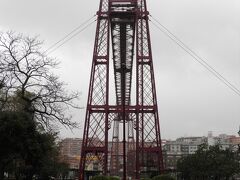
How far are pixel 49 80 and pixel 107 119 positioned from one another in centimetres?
837

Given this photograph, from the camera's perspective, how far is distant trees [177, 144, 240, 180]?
185 feet

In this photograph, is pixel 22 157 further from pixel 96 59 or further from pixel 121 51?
pixel 121 51

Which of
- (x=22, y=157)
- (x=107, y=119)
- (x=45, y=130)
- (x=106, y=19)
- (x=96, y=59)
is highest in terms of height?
(x=106, y=19)

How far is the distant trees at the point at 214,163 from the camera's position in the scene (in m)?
56.4

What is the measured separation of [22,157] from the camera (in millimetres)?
19953

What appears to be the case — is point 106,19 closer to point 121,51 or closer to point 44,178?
point 121,51

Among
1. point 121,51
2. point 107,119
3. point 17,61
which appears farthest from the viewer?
point 121,51

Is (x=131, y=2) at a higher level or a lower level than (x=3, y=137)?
higher

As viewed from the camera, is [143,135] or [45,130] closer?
[45,130]

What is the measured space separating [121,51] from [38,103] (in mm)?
12496

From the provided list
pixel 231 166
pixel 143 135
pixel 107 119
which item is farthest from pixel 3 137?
pixel 231 166

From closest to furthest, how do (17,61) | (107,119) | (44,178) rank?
(17,61), (107,119), (44,178)

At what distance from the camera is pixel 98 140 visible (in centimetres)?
2911

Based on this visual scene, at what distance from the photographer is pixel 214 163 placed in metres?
57.0
